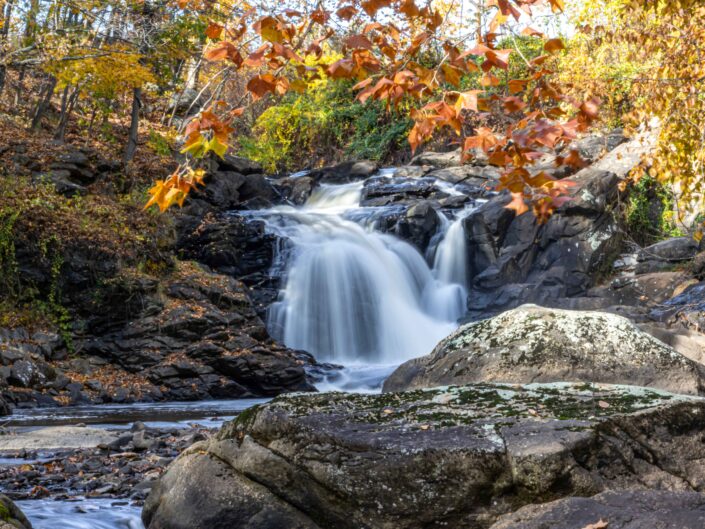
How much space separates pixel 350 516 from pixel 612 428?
143cm

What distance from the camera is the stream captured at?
15.8 m

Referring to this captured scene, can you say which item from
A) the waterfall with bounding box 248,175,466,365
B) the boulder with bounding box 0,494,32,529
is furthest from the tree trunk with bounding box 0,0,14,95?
the boulder with bounding box 0,494,32,529

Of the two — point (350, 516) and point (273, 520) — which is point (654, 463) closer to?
point (350, 516)

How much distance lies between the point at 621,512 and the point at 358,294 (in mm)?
14576

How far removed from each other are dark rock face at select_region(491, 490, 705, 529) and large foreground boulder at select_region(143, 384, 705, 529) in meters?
0.59

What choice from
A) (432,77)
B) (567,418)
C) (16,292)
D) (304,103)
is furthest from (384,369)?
(304,103)

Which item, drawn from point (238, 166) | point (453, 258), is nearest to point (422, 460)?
point (453, 258)

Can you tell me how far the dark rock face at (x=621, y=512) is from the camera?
262 centimetres

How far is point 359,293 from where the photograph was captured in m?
17.3

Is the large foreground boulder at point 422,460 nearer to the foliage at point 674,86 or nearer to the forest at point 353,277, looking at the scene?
the forest at point 353,277

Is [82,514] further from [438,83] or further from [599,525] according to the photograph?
[438,83]

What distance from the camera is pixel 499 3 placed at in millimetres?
2578

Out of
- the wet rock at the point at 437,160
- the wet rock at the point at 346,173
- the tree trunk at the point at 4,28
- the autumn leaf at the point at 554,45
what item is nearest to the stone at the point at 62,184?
the tree trunk at the point at 4,28

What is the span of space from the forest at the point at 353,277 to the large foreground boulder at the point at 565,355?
3 cm
